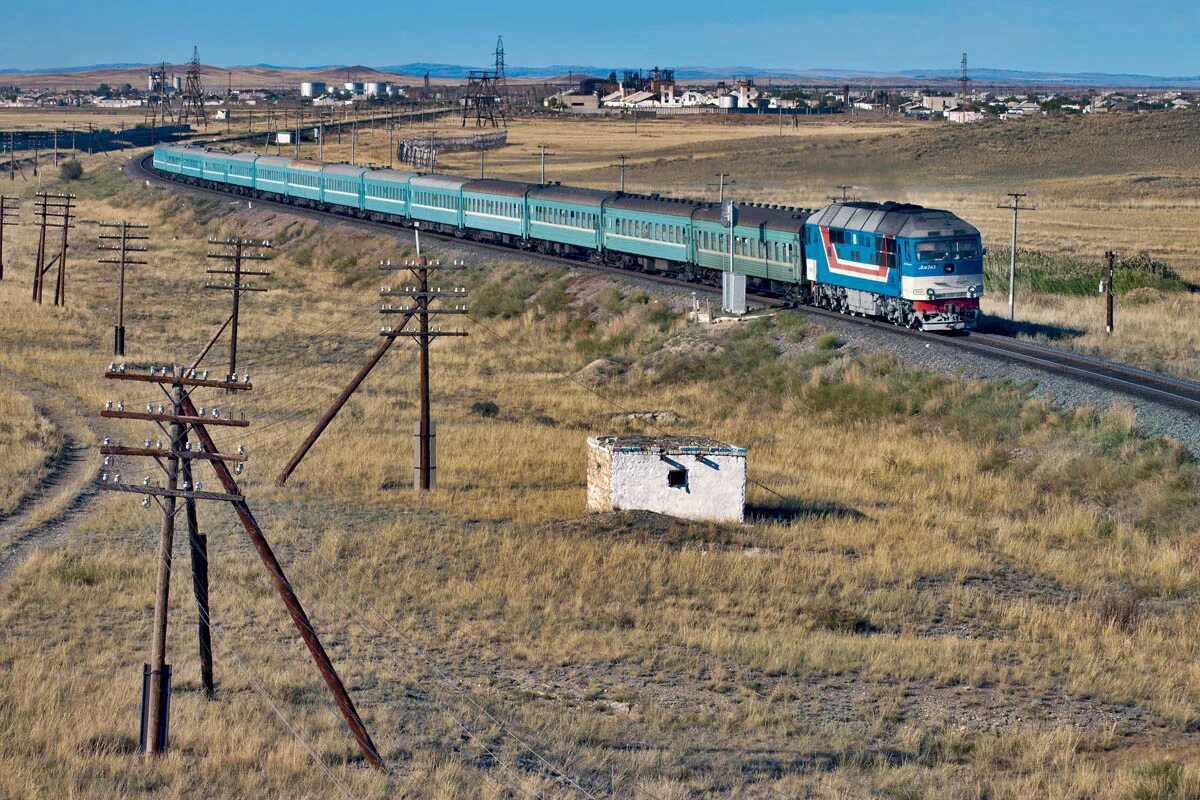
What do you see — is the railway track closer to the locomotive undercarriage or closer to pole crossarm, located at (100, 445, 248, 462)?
the locomotive undercarriage

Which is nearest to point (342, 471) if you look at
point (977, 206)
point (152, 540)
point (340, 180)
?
point (152, 540)

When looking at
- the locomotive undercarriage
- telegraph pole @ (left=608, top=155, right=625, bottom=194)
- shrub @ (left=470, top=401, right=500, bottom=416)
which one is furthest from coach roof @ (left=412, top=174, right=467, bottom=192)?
shrub @ (left=470, top=401, right=500, bottom=416)

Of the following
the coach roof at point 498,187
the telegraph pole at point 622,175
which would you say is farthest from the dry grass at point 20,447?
the coach roof at point 498,187

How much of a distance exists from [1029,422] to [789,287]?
16946 millimetres

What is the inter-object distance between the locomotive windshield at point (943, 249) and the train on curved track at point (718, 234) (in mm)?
26

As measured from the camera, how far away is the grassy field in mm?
17094

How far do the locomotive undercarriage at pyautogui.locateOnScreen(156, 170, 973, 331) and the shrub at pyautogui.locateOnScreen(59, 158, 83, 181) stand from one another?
5639cm

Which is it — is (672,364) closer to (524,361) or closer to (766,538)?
(524,361)

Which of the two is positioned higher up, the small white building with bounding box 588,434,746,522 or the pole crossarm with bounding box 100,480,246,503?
the pole crossarm with bounding box 100,480,246,503

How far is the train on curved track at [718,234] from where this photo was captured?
39.6 metres

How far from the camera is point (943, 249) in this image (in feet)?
128

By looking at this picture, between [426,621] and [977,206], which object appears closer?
[426,621]

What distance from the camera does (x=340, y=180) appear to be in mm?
87375

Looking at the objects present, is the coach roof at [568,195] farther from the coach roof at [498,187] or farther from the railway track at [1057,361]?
the railway track at [1057,361]
